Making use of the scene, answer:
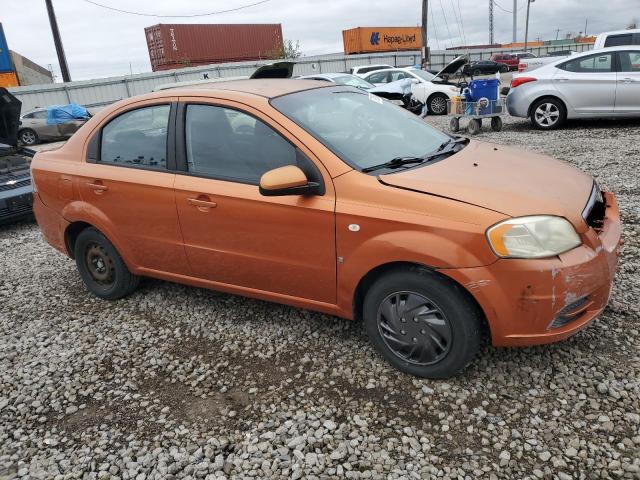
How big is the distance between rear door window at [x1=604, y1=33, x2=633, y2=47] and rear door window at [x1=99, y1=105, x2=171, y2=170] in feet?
37.1

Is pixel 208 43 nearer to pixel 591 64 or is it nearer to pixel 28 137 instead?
pixel 28 137

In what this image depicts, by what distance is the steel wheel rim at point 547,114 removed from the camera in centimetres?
1003

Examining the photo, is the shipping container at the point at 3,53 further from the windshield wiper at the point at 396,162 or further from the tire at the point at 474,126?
the windshield wiper at the point at 396,162

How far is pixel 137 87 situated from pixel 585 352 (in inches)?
1131

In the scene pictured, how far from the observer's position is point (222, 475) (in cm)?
230

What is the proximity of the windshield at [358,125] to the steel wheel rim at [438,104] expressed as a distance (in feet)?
37.8

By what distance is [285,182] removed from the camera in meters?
2.72

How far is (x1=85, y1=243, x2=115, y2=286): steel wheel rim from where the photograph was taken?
4074 mm

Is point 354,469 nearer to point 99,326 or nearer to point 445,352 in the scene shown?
point 445,352

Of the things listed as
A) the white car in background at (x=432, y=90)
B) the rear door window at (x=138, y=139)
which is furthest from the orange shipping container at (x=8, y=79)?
the rear door window at (x=138, y=139)

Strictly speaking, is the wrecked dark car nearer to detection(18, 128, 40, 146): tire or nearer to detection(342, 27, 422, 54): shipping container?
detection(18, 128, 40, 146): tire

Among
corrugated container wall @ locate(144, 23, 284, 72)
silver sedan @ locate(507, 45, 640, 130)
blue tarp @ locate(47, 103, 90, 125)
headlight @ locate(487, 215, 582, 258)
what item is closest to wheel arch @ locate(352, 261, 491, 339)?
headlight @ locate(487, 215, 582, 258)

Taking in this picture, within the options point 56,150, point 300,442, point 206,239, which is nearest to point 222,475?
point 300,442

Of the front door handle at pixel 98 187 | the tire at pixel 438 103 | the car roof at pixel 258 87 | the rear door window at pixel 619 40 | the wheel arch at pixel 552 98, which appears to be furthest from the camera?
the tire at pixel 438 103
